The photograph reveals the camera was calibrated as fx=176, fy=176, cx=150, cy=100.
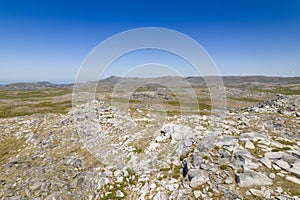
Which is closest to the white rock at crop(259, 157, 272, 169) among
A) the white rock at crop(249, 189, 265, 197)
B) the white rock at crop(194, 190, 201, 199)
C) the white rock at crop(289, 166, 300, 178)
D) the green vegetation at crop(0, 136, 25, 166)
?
the white rock at crop(289, 166, 300, 178)

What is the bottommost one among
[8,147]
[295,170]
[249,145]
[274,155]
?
[8,147]

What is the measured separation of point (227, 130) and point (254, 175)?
5742mm

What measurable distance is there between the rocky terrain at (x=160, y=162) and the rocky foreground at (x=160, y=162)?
0.04 meters

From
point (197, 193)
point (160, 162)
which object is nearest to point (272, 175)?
point (197, 193)

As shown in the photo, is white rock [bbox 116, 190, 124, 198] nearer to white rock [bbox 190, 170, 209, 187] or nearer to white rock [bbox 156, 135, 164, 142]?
white rock [bbox 190, 170, 209, 187]

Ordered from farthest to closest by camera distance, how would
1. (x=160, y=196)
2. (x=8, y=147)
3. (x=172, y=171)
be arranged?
(x=8, y=147), (x=172, y=171), (x=160, y=196)

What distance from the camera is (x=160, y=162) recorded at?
10.8 meters

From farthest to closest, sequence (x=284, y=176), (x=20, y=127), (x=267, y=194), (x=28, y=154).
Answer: (x=20, y=127) < (x=28, y=154) < (x=284, y=176) < (x=267, y=194)

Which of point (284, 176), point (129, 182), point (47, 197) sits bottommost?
point (47, 197)

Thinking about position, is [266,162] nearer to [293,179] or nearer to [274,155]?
[274,155]

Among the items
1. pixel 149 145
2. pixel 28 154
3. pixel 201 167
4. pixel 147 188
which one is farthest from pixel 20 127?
pixel 201 167

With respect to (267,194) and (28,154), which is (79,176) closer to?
(28,154)

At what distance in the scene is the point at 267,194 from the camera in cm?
700

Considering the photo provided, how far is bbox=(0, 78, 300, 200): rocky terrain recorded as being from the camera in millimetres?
7926
